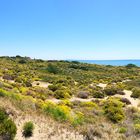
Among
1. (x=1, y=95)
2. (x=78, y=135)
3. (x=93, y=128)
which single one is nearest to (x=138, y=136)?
(x=93, y=128)

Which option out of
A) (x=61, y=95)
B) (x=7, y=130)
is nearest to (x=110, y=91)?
(x=61, y=95)

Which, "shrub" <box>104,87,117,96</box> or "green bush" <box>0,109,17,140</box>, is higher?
"green bush" <box>0,109,17,140</box>

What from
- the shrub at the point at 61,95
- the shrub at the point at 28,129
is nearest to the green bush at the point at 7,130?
the shrub at the point at 28,129

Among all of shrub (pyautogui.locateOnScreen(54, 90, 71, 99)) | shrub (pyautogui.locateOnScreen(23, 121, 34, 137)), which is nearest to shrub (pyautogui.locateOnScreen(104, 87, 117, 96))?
shrub (pyautogui.locateOnScreen(54, 90, 71, 99))

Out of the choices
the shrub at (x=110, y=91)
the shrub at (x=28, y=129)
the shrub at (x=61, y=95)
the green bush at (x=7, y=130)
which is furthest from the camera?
the shrub at (x=110, y=91)

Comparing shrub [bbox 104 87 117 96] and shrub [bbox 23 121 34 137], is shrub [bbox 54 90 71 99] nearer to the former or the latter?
shrub [bbox 104 87 117 96]

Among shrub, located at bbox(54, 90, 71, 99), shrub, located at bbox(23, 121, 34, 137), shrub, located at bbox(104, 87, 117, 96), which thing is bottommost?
shrub, located at bbox(104, 87, 117, 96)

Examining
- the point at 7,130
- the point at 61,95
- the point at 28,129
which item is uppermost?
the point at 7,130

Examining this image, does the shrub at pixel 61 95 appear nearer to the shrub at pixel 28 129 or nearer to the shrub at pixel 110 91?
the shrub at pixel 110 91

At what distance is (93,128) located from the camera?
10.1 m

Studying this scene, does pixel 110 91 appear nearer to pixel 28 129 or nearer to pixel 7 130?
pixel 28 129

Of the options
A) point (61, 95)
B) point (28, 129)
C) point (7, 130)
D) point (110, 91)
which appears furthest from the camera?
point (110, 91)

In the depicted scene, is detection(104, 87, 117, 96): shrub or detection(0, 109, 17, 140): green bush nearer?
detection(0, 109, 17, 140): green bush

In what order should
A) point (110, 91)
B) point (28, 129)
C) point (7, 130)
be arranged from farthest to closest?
point (110, 91) → point (28, 129) → point (7, 130)
